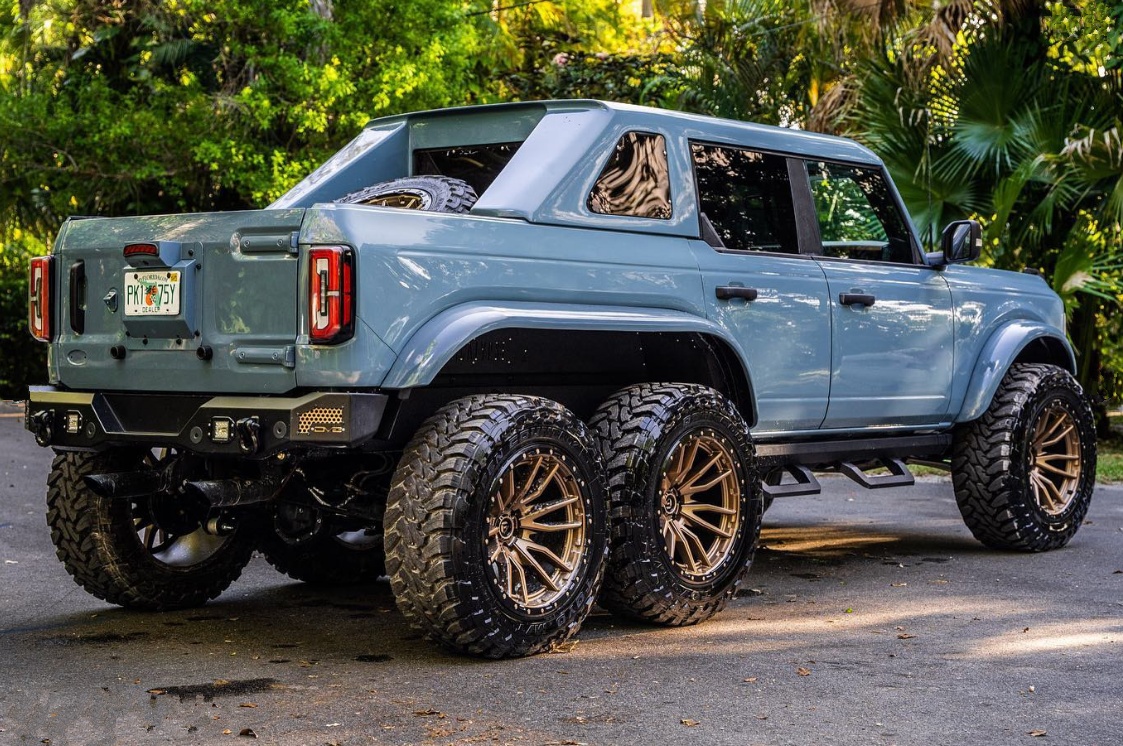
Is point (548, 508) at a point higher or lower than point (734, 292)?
lower

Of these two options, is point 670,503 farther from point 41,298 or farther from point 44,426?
point 41,298

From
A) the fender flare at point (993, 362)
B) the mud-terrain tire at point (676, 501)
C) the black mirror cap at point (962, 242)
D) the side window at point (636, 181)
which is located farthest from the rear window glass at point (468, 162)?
the fender flare at point (993, 362)

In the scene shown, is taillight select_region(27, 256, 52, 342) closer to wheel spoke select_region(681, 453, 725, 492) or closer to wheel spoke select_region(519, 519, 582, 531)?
wheel spoke select_region(519, 519, 582, 531)

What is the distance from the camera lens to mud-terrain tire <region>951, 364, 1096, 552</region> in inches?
298

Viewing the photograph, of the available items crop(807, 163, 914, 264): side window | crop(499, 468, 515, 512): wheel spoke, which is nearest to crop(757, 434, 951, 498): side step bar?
crop(807, 163, 914, 264): side window

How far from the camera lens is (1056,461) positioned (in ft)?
26.8

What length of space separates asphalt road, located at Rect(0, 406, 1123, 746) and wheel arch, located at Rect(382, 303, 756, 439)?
96 cm

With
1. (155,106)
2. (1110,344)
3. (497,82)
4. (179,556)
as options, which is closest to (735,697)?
(179,556)

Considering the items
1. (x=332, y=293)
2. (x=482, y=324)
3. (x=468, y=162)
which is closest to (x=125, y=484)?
(x=332, y=293)

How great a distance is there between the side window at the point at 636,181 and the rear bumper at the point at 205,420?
Result: 1494 millimetres

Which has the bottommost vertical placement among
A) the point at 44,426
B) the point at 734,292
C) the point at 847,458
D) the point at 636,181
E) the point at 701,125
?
the point at 847,458

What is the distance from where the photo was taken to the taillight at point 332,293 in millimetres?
4777

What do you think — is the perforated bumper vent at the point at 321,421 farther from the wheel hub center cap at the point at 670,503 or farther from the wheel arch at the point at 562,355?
the wheel hub center cap at the point at 670,503

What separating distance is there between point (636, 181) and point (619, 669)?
2.08m
